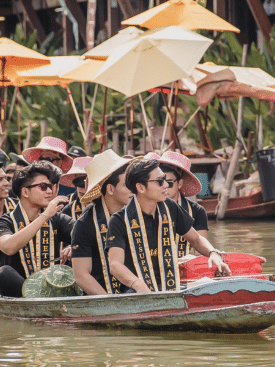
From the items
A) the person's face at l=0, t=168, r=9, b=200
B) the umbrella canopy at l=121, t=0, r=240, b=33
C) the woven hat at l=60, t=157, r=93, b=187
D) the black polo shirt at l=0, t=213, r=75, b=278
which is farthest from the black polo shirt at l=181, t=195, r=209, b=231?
the umbrella canopy at l=121, t=0, r=240, b=33

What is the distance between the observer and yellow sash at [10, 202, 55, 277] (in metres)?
6.26

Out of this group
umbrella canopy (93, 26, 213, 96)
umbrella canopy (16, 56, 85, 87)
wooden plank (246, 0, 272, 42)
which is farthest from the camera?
wooden plank (246, 0, 272, 42)

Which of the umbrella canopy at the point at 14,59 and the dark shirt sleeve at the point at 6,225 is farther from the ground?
the umbrella canopy at the point at 14,59

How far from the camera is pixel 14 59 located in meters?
12.5

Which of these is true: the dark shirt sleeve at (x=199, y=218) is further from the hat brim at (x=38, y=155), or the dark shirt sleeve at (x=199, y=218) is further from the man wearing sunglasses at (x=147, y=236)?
the hat brim at (x=38, y=155)

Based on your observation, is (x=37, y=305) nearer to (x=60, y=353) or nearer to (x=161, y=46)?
(x=60, y=353)

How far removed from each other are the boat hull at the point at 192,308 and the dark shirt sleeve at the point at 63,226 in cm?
66

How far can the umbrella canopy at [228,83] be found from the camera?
12.1m

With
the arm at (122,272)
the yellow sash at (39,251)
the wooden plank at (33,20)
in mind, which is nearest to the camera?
the arm at (122,272)

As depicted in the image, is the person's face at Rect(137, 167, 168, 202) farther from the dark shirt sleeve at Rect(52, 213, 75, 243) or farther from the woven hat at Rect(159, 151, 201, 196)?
the dark shirt sleeve at Rect(52, 213, 75, 243)

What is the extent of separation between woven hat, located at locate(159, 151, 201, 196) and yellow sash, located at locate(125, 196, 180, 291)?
87 centimetres

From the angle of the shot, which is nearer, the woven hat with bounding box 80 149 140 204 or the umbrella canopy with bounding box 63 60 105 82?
the woven hat with bounding box 80 149 140 204

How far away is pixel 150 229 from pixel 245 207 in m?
8.13

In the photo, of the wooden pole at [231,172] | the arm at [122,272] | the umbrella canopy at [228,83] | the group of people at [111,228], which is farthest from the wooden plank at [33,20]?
the arm at [122,272]
